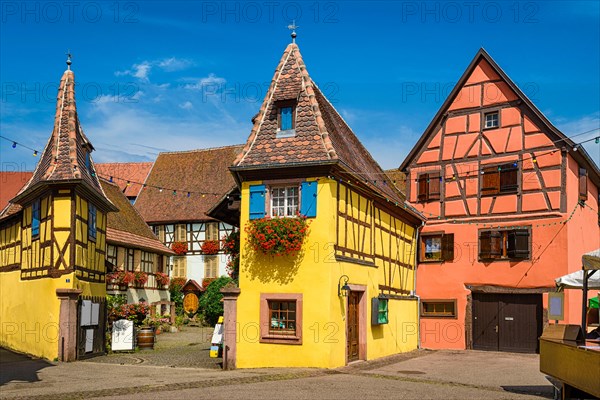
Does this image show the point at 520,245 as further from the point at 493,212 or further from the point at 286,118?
the point at 286,118

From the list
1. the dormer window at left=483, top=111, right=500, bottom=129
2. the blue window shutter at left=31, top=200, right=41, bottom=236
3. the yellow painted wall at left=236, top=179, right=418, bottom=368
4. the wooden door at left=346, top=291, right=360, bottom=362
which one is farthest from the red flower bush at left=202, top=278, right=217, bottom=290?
the yellow painted wall at left=236, top=179, right=418, bottom=368

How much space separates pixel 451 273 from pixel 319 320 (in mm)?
10107

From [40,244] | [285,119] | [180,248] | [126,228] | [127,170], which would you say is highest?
[127,170]

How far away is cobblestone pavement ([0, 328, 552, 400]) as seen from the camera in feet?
44.8

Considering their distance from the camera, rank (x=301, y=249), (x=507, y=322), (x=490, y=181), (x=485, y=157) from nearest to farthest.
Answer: (x=301, y=249)
(x=507, y=322)
(x=490, y=181)
(x=485, y=157)

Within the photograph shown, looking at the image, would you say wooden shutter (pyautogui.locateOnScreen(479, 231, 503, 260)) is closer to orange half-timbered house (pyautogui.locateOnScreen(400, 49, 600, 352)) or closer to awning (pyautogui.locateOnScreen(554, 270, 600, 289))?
orange half-timbered house (pyautogui.locateOnScreen(400, 49, 600, 352))

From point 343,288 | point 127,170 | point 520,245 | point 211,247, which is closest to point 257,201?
point 343,288

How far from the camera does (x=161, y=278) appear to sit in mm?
39219

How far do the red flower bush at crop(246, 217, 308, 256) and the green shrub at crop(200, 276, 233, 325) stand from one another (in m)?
19.6

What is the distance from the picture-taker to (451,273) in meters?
26.5

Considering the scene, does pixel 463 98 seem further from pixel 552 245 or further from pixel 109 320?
pixel 109 320

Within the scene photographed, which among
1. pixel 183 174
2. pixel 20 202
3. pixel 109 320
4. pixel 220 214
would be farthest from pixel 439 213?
pixel 183 174

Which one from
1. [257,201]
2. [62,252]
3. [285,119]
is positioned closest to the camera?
[257,201]

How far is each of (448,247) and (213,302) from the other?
51.3 ft
